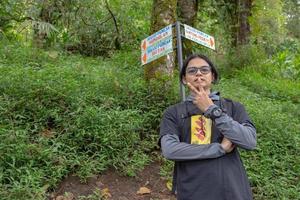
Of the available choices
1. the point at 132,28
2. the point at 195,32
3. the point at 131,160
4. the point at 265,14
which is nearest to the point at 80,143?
the point at 131,160

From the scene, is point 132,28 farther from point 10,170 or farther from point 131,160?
point 10,170

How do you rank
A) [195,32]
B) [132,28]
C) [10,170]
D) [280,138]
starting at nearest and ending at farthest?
[10,170], [195,32], [280,138], [132,28]

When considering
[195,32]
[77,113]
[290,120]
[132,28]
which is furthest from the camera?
[132,28]

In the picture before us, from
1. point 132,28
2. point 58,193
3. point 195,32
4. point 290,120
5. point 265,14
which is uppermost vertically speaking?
point 265,14

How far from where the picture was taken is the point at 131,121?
4789 millimetres

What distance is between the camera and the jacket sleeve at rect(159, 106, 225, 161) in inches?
92.0

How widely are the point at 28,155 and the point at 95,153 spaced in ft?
2.35

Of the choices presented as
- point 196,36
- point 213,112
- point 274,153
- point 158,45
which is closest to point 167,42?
point 158,45

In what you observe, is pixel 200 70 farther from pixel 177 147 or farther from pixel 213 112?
pixel 177 147

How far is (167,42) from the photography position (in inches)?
165

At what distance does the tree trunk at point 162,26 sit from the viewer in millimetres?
5621

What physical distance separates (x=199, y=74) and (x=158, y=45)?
1795mm

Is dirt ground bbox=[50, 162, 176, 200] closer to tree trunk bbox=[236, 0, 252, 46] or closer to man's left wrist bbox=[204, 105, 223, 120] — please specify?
man's left wrist bbox=[204, 105, 223, 120]

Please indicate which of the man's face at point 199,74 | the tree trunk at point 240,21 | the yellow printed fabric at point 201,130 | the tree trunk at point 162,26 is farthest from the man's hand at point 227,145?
the tree trunk at point 240,21
